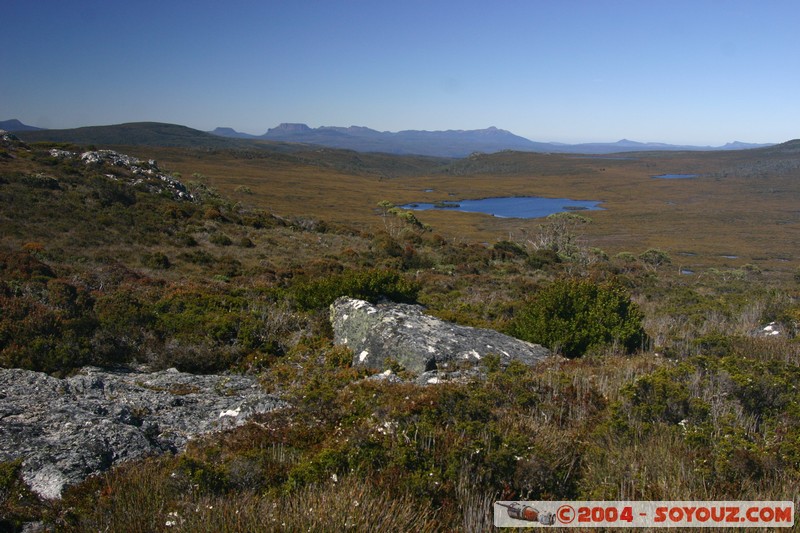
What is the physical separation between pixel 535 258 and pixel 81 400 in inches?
979

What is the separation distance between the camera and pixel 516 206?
302 ft

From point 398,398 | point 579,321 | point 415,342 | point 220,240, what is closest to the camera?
point 398,398

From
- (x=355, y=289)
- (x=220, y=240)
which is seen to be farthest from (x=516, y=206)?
(x=355, y=289)

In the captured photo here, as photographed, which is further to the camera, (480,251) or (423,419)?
(480,251)

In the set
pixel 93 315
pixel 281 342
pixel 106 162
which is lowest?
pixel 281 342

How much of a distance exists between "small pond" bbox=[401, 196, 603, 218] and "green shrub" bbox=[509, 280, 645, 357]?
70341 millimetres

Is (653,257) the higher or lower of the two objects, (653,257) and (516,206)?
the lower

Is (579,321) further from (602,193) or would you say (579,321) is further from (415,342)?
(602,193)

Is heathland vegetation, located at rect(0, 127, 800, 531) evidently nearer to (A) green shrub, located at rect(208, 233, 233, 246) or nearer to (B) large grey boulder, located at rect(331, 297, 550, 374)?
(B) large grey boulder, located at rect(331, 297, 550, 374)

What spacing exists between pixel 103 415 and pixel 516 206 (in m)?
91.6

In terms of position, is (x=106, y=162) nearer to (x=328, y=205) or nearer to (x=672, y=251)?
(x=328, y=205)

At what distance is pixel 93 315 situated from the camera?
776 centimetres

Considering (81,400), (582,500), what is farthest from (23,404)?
(582,500)

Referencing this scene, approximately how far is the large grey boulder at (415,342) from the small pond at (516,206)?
235 ft
